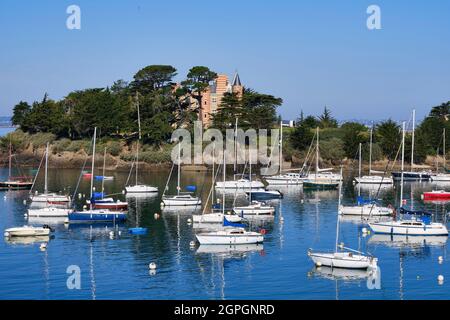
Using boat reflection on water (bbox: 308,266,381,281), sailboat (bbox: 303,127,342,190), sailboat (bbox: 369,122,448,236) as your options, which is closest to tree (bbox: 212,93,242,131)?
sailboat (bbox: 303,127,342,190)

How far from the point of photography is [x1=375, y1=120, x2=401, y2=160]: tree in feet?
479

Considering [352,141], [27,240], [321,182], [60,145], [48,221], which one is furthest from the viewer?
[60,145]

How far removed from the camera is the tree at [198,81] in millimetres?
148375

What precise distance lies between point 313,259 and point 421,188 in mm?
61157

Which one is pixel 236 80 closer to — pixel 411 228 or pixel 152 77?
pixel 152 77

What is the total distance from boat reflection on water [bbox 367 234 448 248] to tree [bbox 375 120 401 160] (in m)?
79.0

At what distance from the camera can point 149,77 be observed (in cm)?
15062

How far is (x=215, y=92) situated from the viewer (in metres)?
156

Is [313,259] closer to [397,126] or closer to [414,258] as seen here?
[414,258]

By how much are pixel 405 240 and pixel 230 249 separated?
1588 cm

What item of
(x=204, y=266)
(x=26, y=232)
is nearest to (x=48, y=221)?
(x=26, y=232)

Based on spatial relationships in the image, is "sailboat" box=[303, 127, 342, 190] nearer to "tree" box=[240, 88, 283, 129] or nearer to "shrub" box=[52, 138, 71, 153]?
"tree" box=[240, 88, 283, 129]
